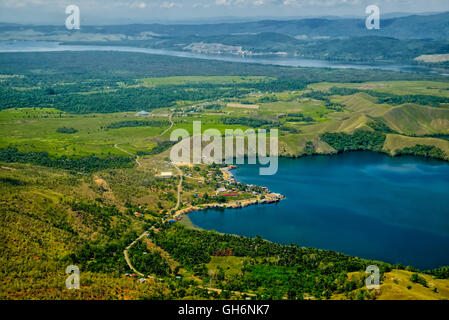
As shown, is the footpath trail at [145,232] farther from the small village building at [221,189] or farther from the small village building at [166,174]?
the small village building at [221,189]

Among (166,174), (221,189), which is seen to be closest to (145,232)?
(221,189)

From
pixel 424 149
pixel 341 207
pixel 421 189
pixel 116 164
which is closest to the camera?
pixel 341 207

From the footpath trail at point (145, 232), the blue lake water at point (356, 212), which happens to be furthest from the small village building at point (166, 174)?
the blue lake water at point (356, 212)

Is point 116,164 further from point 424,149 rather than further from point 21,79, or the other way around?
point 21,79

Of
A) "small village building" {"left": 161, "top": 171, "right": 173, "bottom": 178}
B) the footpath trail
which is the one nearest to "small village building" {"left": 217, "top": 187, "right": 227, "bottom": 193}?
the footpath trail

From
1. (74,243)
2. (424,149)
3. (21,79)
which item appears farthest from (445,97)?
(21,79)

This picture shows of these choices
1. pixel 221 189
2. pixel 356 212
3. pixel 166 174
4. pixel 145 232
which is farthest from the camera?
pixel 166 174

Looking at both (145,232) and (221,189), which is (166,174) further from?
(145,232)

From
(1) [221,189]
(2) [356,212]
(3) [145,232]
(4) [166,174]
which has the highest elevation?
(4) [166,174]
